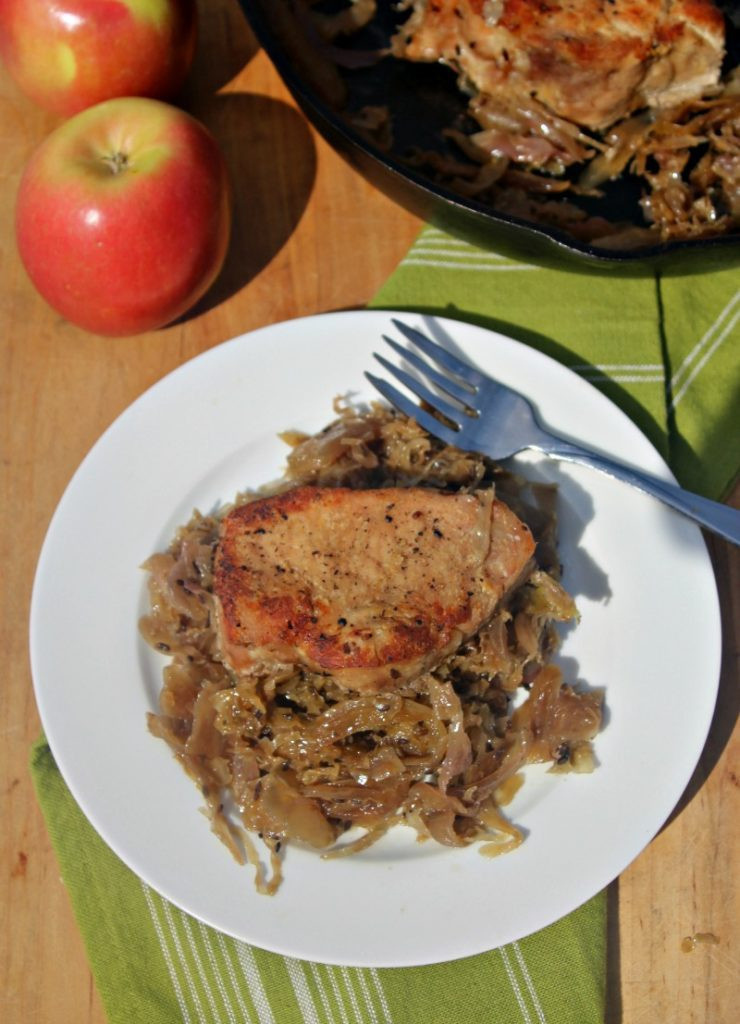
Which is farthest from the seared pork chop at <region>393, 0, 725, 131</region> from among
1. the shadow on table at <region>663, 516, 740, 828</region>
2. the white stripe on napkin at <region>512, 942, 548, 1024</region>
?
the white stripe on napkin at <region>512, 942, 548, 1024</region>

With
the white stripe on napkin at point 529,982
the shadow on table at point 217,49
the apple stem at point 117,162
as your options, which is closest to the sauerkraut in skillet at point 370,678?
the white stripe on napkin at point 529,982

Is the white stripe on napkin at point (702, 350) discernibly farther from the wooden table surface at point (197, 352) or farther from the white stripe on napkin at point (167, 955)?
the white stripe on napkin at point (167, 955)

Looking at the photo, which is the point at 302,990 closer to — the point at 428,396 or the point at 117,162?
the point at 428,396

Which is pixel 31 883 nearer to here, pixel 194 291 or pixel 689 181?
pixel 194 291

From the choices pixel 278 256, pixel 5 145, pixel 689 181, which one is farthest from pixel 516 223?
pixel 5 145

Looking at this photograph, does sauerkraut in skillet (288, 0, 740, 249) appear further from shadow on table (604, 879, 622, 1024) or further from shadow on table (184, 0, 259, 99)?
shadow on table (604, 879, 622, 1024)

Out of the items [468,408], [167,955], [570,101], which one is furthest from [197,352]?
[167,955]
